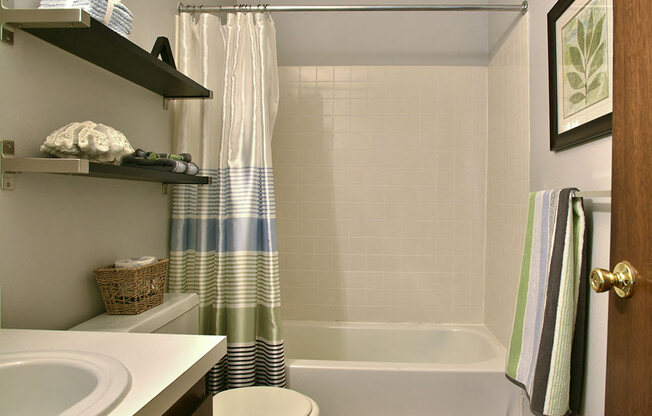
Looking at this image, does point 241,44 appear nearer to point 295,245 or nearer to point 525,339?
point 295,245

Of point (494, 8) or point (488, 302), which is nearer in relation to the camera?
point (494, 8)

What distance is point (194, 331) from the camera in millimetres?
1548

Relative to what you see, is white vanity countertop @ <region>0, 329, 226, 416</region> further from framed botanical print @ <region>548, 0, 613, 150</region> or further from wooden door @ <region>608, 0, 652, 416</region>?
framed botanical print @ <region>548, 0, 613, 150</region>

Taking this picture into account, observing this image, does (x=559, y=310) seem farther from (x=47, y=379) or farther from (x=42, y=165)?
(x=42, y=165)

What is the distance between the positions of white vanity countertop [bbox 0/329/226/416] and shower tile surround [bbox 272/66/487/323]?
63.7 inches

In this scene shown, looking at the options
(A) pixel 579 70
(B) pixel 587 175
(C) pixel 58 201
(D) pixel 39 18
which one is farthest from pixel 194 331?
(A) pixel 579 70

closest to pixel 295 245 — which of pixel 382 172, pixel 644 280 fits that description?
pixel 382 172

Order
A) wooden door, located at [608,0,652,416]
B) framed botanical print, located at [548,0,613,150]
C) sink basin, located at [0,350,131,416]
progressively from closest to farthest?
wooden door, located at [608,0,652,416]
sink basin, located at [0,350,131,416]
framed botanical print, located at [548,0,613,150]

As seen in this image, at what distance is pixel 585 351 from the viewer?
1221 mm

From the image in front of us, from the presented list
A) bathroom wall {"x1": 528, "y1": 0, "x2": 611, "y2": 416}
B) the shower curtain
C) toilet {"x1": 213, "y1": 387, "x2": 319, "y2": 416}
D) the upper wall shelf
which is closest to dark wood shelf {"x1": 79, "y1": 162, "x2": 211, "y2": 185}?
the shower curtain

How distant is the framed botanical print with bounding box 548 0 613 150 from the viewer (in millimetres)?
1151

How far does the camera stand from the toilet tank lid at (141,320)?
118 cm

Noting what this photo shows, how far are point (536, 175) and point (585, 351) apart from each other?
29.8 inches

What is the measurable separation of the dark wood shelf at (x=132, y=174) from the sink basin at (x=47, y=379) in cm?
44
